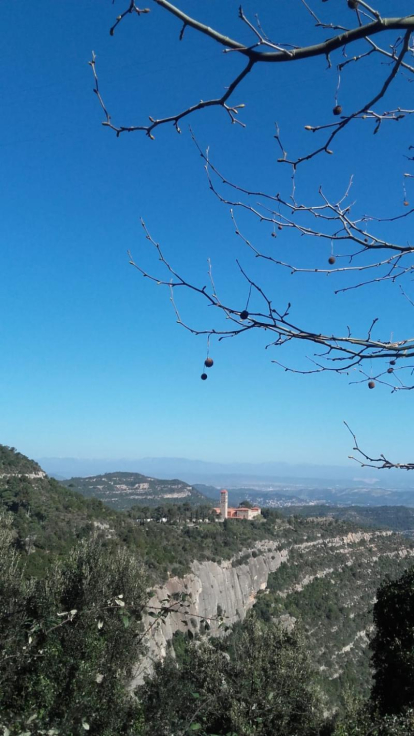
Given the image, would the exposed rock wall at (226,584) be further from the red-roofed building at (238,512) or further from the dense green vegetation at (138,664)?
the red-roofed building at (238,512)

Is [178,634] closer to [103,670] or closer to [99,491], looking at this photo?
[103,670]

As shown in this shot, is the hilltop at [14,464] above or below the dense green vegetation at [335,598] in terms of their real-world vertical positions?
above

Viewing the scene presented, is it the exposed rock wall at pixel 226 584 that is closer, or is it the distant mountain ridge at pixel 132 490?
the exposed rock wall at pixel 226 584

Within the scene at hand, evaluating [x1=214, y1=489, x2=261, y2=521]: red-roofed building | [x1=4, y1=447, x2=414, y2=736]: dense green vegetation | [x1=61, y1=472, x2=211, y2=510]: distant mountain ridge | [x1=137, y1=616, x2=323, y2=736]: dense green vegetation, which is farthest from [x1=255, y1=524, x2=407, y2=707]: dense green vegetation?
[x1=61, y1=472, x2=211, y2=510]: distant mountain ridge

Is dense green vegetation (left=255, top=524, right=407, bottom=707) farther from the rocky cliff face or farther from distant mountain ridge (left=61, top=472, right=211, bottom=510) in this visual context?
distant mountain ridge (left=61, top=472, right=211, bottom=510)

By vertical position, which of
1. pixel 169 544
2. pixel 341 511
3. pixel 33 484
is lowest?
pixel 341 511

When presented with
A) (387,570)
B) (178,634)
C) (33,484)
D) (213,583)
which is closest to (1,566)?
(178,634)

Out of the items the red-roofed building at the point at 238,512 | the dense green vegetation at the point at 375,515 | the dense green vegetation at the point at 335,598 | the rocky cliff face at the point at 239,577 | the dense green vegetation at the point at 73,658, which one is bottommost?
the dense green vegetation at the point at 375,515

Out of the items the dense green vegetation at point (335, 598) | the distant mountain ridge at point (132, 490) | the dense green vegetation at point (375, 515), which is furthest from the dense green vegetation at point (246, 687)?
the dense green vegetation at point (375, 515)
